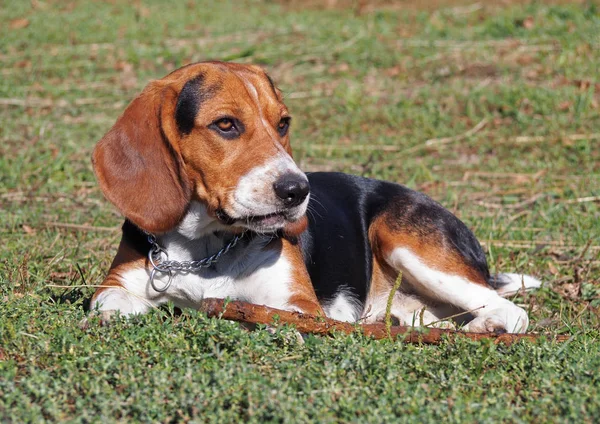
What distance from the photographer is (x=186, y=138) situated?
4.29 metres

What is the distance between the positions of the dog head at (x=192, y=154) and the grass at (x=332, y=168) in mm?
588

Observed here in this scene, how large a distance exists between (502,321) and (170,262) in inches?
73.5

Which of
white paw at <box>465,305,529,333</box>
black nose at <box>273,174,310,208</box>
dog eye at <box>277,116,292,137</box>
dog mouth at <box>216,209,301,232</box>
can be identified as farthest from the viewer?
white paw at <box>465,305,529,333</box>

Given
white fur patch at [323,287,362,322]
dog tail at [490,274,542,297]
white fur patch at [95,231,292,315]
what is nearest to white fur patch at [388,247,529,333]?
dog tail at [490,274,542,297]

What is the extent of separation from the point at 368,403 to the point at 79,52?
31.9ft

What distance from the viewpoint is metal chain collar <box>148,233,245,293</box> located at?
4465 mm

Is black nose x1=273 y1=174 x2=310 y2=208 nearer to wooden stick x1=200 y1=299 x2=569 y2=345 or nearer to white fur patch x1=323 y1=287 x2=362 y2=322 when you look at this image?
wooden stick x1=200 y1=299 x2=569 y2=345

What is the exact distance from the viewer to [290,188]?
13.0ft

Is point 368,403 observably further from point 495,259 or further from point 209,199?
point 495,259

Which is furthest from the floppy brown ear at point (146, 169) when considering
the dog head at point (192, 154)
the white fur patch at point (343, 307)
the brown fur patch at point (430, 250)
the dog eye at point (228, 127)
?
the brown fur patch at point (430, 250)

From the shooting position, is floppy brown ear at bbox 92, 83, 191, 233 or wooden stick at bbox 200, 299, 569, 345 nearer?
wooden stick at bbox 200, 299, 569, 345

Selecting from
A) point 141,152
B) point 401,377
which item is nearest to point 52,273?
point 141,152

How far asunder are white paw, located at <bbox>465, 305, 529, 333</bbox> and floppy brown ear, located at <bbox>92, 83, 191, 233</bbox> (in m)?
1.79

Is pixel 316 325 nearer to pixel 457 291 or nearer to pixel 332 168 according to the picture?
pixel 457 291
